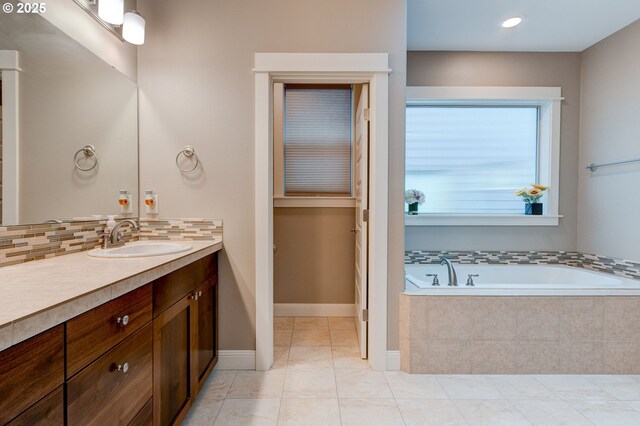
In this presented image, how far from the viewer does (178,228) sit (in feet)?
6.55

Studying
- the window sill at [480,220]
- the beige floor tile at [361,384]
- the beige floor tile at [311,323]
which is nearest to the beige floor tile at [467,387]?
the beige floor tile at [361,384]

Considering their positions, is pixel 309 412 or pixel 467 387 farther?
pixel 467 387

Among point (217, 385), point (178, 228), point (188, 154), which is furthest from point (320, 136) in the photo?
point (217, 385)

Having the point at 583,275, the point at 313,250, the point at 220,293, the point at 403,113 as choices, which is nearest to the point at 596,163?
the point at 583,275

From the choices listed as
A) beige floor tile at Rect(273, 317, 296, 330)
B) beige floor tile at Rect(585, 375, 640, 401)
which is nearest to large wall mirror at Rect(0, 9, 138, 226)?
beige floor tile at Rect(273, 317, 296, 330)

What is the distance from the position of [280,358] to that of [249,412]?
570 mm

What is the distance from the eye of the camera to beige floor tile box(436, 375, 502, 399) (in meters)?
1.74

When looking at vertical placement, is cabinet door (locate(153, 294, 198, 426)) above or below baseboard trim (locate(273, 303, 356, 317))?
above

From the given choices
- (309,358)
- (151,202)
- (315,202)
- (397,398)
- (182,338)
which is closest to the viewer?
(182,338)

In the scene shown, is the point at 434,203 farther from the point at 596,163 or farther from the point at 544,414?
the point at 544,414

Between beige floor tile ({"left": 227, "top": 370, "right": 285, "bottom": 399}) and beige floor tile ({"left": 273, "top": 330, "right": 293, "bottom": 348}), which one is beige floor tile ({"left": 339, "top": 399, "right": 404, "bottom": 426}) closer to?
beige floor tile ({"left": 227, "top": 370, "right": 285, "bottom": 399})

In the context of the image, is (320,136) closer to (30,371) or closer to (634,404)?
(30,371)

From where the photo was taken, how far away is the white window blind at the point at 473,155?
2873mm

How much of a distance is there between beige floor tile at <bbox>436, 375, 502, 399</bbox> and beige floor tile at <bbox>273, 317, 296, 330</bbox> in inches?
51.8
